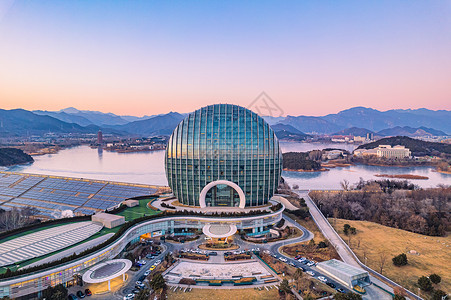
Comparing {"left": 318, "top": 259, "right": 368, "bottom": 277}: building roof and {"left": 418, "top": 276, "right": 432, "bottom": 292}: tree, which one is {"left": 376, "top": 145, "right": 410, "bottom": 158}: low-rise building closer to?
A: {"left": 418, "top": 276, "right": 432, "bottom": 292}: tree

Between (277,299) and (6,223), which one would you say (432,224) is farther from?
(6,223)

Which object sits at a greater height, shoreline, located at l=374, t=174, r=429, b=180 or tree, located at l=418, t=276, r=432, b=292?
tree, located at l=418, t=276, r=432, b=292

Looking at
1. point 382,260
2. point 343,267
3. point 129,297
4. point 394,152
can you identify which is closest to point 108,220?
point 129,297

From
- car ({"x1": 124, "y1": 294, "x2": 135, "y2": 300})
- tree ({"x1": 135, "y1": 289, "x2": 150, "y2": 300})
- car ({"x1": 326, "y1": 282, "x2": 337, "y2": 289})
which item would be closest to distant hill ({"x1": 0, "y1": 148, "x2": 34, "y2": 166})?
car ({"x1": 124, "y1": 294, "x2": 135, "y2": 300})

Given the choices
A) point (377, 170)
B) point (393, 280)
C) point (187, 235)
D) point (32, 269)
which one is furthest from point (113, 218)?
point (377, 170)

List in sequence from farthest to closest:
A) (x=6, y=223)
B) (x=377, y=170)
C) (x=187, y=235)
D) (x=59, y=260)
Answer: (x=377, y=170) < (x=6, y=223) < (x=187, y=235) < (x=59, y=260)

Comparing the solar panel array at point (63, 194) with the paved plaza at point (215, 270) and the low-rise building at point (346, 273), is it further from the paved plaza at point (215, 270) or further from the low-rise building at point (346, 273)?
the low-rise building at point (346, 273)
